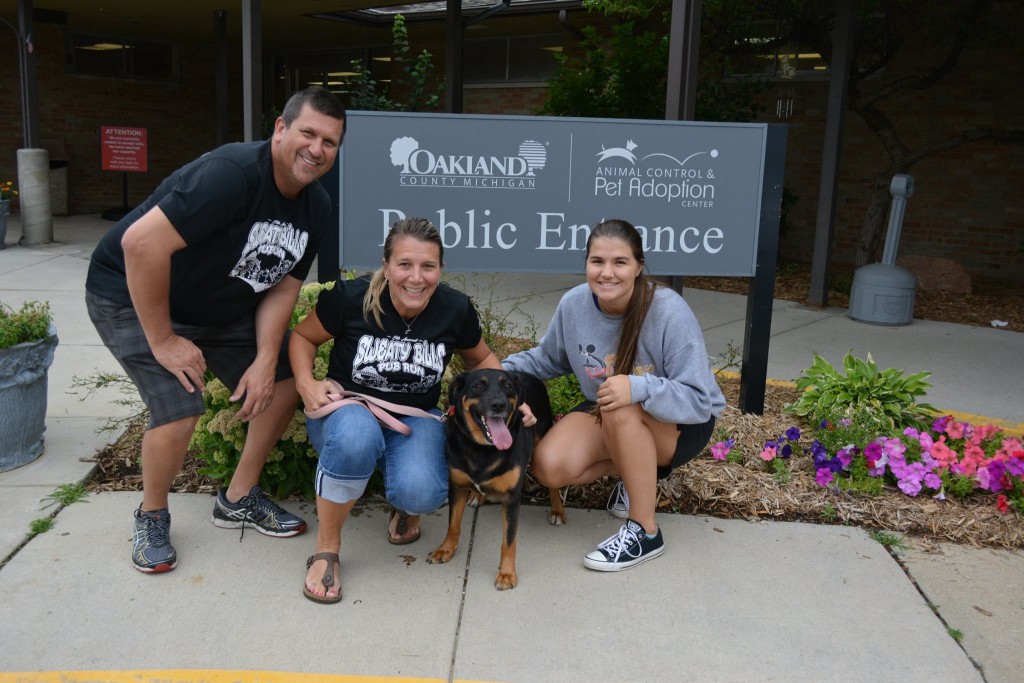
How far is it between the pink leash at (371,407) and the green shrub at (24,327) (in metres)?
1.50

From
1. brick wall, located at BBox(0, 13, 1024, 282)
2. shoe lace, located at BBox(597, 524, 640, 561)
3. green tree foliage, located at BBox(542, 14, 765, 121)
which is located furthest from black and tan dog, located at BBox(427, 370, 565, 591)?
brick wall, located at BBox(0, 13, 1024, 282)

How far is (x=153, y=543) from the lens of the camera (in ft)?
10.1

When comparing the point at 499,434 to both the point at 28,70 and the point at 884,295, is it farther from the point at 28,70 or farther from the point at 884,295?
the point at 28,70

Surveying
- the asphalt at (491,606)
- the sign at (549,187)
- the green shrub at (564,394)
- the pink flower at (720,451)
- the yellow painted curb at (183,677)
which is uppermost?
the sign at (549,187)

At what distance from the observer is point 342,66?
16891mm

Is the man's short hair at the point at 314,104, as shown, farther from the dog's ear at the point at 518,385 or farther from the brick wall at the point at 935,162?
the brick wall at the point at 935,162

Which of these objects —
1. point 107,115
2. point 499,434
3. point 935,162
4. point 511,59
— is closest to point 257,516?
point 499,434

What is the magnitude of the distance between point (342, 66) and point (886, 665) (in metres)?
16.0

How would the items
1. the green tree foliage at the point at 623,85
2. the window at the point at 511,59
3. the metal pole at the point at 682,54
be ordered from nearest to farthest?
the metal pole at the point at 682,54 → the green tree foliage at the point at 623,85 → the window at the point at 511,59

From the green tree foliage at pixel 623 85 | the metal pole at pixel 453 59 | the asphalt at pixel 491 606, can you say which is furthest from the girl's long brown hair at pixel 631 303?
the metal pole at pixel 453 59

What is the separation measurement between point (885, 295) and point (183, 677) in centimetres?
659

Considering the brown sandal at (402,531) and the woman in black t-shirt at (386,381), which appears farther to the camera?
the brown sandal at (402,531)

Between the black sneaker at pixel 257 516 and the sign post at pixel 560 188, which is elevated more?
the sign post at pixel 560 188

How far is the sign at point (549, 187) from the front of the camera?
418 cm
